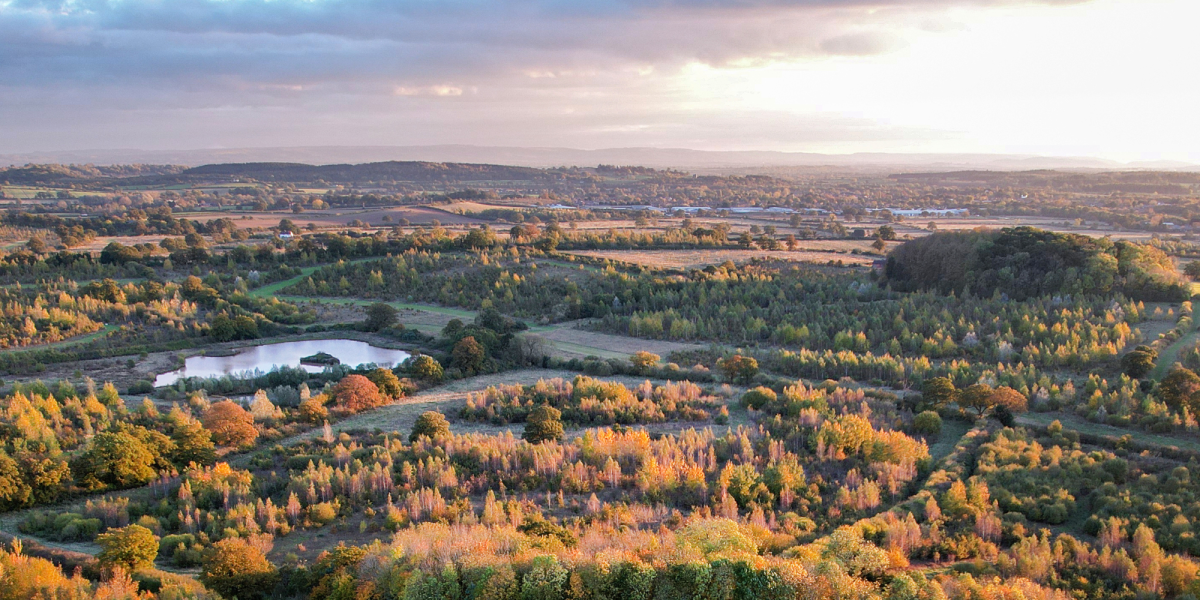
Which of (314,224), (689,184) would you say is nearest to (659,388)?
(314,224)

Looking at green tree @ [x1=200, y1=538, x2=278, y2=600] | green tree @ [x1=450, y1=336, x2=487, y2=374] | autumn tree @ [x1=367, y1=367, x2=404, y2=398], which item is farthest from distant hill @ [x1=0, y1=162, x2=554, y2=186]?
green tree @ [x1=200, y1=538, x2=278, y2=600]

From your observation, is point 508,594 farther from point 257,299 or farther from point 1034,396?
point 257,299

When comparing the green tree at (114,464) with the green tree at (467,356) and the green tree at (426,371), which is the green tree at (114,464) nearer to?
the green tree at (426,371)

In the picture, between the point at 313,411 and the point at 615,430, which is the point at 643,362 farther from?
the point at 313,411

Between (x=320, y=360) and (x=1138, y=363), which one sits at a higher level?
(x=1138, y=363)

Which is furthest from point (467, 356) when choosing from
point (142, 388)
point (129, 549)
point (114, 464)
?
point (129, 549)

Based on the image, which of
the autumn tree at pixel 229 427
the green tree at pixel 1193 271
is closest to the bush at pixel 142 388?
the autumn tree at pixel 229 427
